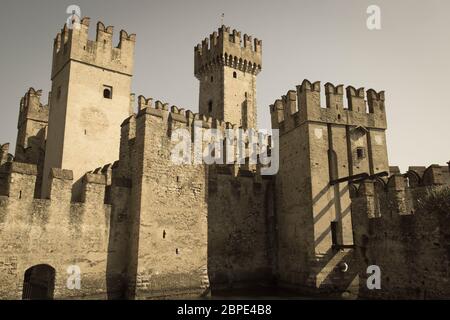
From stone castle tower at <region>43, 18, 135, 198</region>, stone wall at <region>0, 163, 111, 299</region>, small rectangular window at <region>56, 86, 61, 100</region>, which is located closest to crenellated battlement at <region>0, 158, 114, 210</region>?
stone wall at <region>0, 163, 111, 299</region>

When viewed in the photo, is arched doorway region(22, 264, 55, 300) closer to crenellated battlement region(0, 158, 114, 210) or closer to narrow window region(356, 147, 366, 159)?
crenellated battlement region(0, 158, 114, 210)

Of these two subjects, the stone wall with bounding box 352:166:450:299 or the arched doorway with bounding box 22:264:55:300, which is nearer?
the stone wall with bounding box 352:166:450:299

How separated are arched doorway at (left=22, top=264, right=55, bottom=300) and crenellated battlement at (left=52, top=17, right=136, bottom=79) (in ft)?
36.0

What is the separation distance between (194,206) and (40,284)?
6977mm

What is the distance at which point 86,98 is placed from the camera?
19906 millimetres

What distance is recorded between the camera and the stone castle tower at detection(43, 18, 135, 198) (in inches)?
754

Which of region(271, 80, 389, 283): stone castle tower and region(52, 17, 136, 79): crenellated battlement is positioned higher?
region(52, 17, 136, 79): crenellated battlement

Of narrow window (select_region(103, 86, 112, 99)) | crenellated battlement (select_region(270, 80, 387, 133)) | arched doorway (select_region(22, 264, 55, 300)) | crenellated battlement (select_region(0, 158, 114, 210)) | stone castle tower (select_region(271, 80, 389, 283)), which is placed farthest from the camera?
narrow window (select_region(103, 86, 112, 99))

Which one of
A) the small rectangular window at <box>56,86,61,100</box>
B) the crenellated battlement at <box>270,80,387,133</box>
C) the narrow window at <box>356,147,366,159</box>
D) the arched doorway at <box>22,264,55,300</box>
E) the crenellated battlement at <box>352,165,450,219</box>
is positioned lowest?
the arched doorway at <box>22,264,55,300</box>

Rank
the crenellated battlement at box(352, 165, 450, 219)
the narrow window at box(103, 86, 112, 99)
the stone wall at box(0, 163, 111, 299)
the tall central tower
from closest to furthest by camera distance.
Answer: the stone wall at box(0, 163, 111, 299) < the crenellated battlement at box(352, 165, 450, 219) < the narrow window at box(103, 86, 112, 99) < the tall central tower

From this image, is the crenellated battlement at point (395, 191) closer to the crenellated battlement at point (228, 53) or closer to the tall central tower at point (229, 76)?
the tall central tower at point (229, 76)

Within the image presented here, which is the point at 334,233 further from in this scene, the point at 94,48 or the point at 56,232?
the point at 94,48

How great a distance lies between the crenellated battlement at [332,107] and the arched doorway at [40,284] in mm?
12793

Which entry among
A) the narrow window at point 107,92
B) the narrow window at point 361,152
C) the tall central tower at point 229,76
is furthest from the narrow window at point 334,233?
the tall central tower at point 229,76
